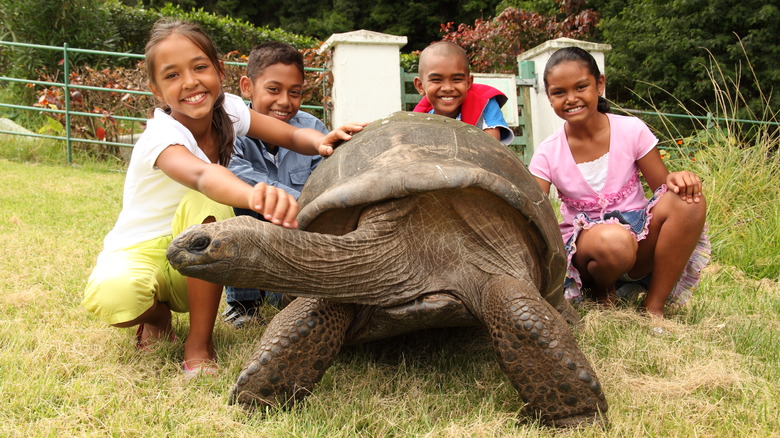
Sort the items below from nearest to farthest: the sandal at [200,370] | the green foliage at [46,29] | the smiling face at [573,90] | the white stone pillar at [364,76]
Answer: the sandal at [200,370], the smiling face at [573,90], the white stone pillar at [364,76], the green foliage at [46,29]

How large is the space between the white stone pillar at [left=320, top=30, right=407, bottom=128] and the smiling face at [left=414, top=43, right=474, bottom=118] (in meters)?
3.30

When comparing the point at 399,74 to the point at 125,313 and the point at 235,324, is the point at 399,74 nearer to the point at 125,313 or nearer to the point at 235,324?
the point at 235,324

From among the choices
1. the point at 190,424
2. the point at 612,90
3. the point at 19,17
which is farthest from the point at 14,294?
the point at 612,90

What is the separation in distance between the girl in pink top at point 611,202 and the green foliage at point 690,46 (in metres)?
5.95

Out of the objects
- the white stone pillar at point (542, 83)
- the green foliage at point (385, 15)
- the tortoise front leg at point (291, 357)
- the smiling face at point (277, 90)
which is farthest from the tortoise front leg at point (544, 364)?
the green foliage at point (385, 15)

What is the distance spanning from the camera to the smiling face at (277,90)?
11.6 feet

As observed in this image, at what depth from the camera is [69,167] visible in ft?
25.8

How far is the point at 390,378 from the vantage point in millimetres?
2404

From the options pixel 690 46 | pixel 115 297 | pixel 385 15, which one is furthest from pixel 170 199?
pixel 385 15

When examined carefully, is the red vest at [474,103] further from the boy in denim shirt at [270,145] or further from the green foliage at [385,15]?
the green foliage at [385,15]

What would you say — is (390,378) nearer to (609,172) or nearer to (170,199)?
(170,199)

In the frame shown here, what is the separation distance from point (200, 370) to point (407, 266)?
37.2 inches

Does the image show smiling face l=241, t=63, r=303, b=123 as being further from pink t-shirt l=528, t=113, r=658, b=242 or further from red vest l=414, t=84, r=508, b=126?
pink t-shirt l=528, t=113, r=658, b=242

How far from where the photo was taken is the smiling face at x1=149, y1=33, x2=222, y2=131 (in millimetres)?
2613
